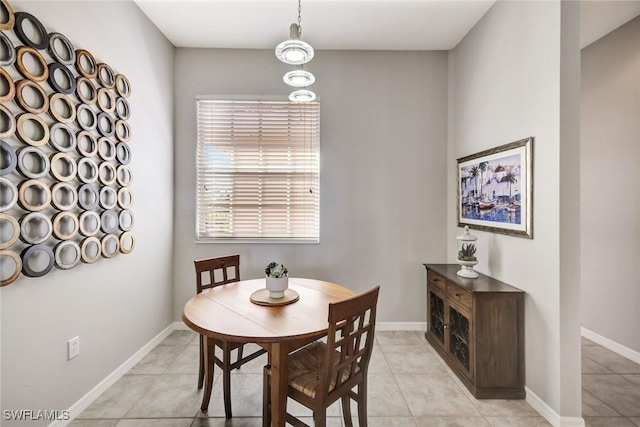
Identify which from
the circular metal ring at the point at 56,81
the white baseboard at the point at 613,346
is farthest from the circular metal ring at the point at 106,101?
the white baseboard at the point at 613,346

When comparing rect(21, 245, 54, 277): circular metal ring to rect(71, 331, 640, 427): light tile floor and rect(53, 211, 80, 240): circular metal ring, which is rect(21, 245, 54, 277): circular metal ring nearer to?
rect(53, 211, 80, 240): circular metal ring

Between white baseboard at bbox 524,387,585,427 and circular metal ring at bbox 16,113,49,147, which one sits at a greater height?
circular metal ring at bbox 16,113,49,147

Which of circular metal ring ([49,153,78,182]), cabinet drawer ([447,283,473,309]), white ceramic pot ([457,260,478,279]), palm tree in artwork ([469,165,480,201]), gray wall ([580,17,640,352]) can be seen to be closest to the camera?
circular metal ring ([49,153,78,182])

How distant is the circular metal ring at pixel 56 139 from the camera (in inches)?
61.4

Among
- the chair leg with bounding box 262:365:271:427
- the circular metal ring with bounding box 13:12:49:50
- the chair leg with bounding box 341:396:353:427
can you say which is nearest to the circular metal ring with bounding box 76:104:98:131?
the circular metal ring with bounding box 13:12:49:50

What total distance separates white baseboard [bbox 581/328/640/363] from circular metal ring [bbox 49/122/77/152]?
4597 mm

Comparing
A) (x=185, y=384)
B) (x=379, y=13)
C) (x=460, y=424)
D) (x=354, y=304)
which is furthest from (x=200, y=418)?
(x=379, y=13)

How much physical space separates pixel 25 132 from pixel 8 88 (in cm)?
21

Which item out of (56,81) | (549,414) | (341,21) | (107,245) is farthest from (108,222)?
(549,414)

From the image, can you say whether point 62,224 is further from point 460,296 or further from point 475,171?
point 475,171

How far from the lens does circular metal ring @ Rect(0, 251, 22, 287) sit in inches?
51.4

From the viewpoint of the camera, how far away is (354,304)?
1262mm

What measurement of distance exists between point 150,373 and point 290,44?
8.71 feet

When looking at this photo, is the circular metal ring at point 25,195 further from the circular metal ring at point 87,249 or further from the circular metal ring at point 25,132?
the circular metal ring at point 87,249
